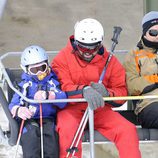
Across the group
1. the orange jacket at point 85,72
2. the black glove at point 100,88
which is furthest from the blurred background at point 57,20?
the black glove at point 100,88

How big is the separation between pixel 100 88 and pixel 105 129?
1.11 ft

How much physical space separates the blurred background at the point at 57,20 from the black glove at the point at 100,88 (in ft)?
20.2

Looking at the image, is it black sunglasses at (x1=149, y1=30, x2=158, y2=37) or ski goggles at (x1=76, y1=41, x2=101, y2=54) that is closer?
ski goggles at (x1=76, y1=41, x2=101, y2=54)

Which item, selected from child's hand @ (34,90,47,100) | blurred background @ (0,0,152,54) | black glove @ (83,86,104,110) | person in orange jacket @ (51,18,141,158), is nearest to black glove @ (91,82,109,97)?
person in orange jacket @ (51,18,141,158)

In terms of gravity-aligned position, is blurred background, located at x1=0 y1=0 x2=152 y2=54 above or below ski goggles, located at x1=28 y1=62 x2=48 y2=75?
below

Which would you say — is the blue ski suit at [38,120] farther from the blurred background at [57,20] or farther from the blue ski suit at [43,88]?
the blurred background at [57,20]

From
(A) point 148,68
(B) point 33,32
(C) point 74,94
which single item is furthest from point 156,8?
(B) point 33,32

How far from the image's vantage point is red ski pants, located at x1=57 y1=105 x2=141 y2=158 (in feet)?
15.5

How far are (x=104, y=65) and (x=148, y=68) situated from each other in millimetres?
337

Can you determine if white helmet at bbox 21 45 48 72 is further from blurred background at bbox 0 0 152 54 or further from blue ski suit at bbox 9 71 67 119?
blurred background at bbox 0 0 152 54

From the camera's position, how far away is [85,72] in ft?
16.3

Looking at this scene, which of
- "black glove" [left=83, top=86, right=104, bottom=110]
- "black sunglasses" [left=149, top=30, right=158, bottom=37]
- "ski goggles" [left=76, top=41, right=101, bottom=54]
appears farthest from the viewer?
"black sunglasses" [left=149, top=30, right=158, bottom=37]

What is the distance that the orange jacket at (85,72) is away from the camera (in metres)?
4.94

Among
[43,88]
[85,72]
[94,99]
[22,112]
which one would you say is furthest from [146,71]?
[22,112]
